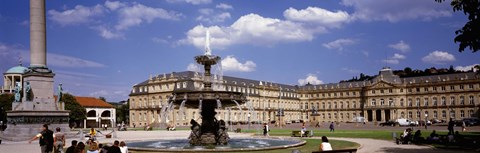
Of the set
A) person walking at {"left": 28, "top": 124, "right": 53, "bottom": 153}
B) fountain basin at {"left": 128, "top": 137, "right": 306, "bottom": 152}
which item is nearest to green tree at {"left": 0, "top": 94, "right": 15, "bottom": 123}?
fountain basin at {"left": 128, "top": 137, "right": 306, "bottom": 152}

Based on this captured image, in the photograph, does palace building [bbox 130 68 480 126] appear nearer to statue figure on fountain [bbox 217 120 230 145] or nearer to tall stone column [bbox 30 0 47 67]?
tall stone column [bbox 30 0 47 67]

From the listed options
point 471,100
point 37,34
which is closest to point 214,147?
point 37,34

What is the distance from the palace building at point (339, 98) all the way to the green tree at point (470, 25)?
78390 mm

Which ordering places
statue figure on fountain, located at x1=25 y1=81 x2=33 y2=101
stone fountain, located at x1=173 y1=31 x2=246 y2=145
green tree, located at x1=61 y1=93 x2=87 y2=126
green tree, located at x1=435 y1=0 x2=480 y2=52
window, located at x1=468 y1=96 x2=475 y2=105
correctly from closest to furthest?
green tree, located at x1=435 y1=0 x2=480 y2=52
stone fountain, located at x1=173 y1=31 x2=246 y2=145
statue figure on fountain, located at x1=25 y1=81 x2=33 y2=101
green tree, located at x1=61 y1=93 x2=87 y2=126
window, located at x1=468 y1=96 x2=475 y2=105

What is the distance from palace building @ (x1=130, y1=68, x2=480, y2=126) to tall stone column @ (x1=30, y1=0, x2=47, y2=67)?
60.8 metres

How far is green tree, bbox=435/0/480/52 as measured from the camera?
50.8 feet

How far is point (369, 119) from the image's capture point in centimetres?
12706

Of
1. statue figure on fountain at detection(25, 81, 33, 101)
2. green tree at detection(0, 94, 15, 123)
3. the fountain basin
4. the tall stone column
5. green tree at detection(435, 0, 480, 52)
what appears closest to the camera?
green tree at detection(435, 0, 480, 52)

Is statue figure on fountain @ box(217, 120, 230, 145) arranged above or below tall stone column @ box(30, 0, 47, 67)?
below

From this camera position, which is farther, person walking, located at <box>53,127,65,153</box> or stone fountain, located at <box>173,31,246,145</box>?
stone fountain, located at <box>173,31,246,145</box>

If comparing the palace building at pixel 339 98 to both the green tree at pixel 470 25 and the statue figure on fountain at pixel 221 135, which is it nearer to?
the statue figure on fountain at pixel 221 135

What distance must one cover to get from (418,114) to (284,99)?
3726cm

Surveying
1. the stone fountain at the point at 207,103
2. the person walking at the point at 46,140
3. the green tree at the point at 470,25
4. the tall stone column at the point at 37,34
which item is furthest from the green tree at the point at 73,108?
the green tree at the point at 470,25

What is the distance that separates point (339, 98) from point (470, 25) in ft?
397
